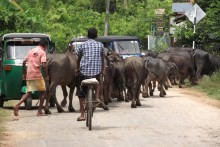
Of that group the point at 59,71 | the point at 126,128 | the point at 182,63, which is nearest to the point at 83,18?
the point at 182,63

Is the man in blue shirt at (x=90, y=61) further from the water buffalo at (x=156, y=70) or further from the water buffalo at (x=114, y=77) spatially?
the water buffalo at (x=156, y=70)

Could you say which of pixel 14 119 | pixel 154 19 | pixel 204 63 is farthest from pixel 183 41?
pixel 14 119

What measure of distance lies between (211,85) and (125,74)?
656cm

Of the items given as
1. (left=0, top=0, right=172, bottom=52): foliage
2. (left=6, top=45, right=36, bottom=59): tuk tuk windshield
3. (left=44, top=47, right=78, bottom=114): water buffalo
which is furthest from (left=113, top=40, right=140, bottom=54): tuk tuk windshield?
(left=0, top=0, right=172, bottom=52): foliage

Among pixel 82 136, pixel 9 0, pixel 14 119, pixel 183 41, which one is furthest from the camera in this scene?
pixel 183 41

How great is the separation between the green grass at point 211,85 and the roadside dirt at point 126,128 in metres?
3.58

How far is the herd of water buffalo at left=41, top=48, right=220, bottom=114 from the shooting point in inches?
677

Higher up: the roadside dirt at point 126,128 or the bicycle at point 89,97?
the bicycle at point 89,97

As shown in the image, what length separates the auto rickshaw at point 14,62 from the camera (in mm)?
18562

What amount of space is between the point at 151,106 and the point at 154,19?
102ft

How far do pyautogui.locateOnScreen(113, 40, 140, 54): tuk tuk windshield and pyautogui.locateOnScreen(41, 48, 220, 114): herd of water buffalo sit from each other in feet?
4.79

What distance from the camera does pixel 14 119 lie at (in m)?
15.9

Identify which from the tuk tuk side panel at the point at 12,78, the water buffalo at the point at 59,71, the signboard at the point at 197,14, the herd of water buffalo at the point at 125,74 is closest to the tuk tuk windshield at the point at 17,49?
the tuk tuk side panel at the point at 12,78

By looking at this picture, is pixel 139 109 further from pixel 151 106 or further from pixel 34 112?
pixel 34 112
